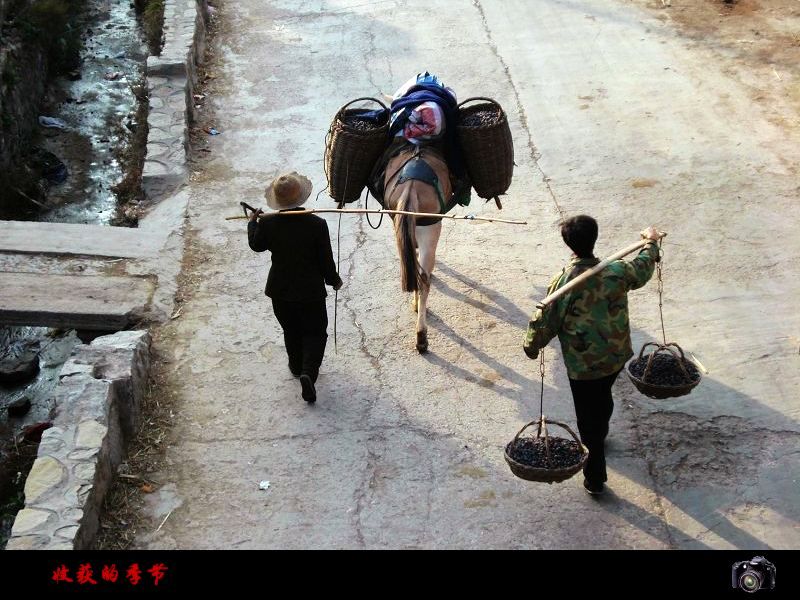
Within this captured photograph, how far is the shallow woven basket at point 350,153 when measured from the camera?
258 inches

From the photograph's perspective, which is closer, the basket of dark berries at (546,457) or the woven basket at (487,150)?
the basket of dark berries at (546,457)

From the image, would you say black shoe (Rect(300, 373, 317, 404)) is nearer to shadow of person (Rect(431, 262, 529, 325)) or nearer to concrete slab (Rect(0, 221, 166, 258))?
shadow of person (Rect(431, 262, 529, 325))

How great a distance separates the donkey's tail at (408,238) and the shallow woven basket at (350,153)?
0.62 meters

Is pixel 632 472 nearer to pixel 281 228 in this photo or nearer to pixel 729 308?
pixel 729 308

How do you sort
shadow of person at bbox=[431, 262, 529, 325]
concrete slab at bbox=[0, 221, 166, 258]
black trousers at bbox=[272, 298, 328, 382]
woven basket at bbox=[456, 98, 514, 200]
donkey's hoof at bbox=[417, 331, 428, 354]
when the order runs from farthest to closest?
concrete slab at bbox=[0, 221, 166, 258] → shadow of person at bbox=[431, 262, 529, 325] → donkey's hoof at bbox=[417, 331, 428, 354] → woven basket at bbox=[456, 98, 514, 200] → black trousers at bbox=[272, 298, 328, 382]

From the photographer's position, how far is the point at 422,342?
6.64 meters

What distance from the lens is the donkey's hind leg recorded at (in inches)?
255

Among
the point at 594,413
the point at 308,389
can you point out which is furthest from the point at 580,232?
the point at 308,389

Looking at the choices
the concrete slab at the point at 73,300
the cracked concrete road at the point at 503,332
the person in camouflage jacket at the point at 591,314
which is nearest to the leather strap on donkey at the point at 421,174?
the cracked concrete road at the point at 503,332

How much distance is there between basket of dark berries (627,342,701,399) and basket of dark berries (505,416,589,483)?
1.96ft

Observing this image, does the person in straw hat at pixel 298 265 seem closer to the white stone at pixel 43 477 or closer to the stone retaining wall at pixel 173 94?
the white stone at pixel 43 477

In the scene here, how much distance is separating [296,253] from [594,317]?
6.06 ft

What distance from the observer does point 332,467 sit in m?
5.74
